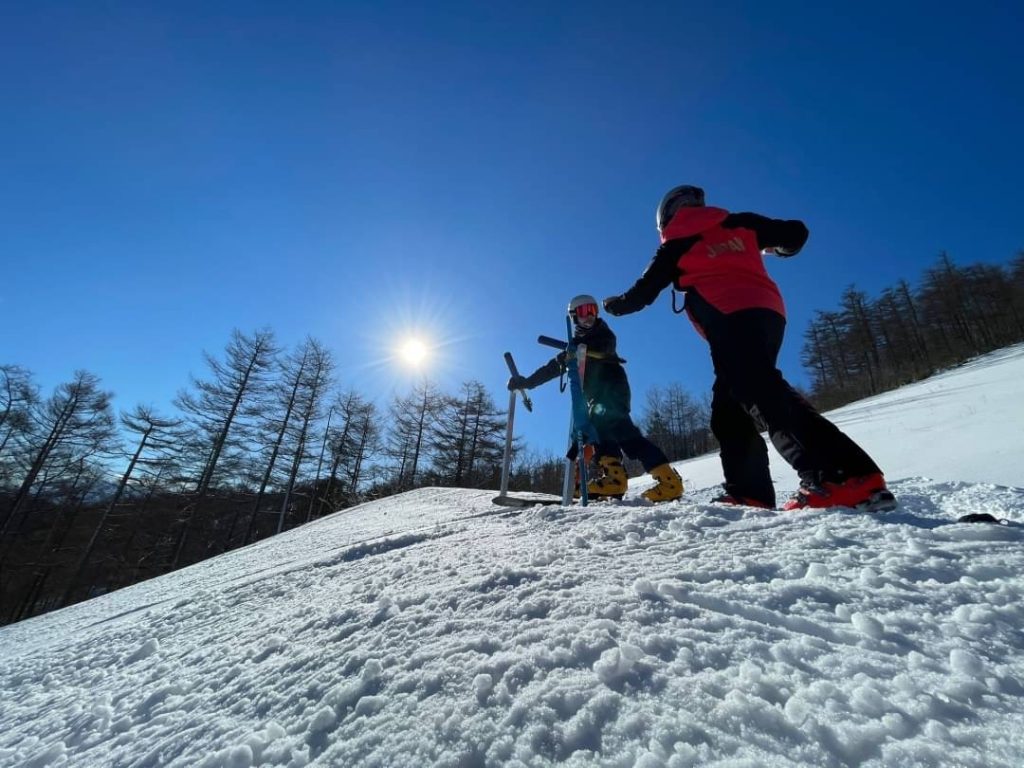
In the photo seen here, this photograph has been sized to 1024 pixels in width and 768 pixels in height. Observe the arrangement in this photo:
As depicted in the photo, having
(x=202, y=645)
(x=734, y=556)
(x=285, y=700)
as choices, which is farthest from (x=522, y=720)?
(x=202, y=645)

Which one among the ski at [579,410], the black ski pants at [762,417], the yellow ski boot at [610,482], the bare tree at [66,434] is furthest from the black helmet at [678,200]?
the bare tree at [66,434]

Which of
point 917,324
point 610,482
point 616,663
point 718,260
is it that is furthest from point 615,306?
point 917,324

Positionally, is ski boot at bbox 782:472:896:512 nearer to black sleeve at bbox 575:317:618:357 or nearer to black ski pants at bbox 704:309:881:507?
black ski pants at bbox 704:309:881:507

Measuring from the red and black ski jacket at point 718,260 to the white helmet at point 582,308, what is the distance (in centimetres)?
139

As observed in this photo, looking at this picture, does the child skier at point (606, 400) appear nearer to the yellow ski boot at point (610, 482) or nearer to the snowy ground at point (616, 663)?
the yellow ski boot at point (610, 482)

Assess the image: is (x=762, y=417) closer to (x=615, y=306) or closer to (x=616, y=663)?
(x=615, y=306)

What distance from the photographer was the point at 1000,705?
1.85 ft

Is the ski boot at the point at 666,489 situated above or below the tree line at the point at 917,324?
below

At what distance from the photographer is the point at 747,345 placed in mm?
1902

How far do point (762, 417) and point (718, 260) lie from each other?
2.72 feet

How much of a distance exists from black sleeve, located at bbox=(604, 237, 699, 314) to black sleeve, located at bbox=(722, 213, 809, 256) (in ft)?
0.88

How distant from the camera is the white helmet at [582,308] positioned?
3764 millimetres

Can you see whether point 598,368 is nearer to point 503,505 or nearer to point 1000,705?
point 503,505

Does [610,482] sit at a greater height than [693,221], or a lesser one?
lesser
